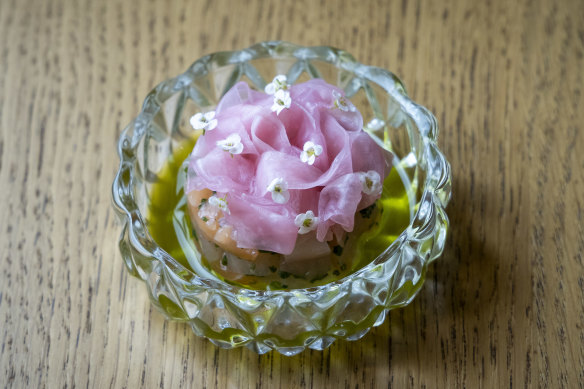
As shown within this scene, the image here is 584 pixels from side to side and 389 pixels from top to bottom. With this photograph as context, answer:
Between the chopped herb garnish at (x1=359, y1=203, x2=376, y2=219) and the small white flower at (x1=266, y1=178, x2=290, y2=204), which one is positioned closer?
the small white flower at (x1=266, y1=178, x2=290, y2=204)

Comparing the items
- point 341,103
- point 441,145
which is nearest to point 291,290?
point 341,103

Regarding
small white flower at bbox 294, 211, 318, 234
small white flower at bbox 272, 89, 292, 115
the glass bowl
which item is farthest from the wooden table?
small white flower at bbox 272, 89, 292, 115

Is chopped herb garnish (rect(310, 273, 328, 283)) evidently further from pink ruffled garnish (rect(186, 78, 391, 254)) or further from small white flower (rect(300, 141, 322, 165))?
small white flower (rect(300, 141, 322, 165))

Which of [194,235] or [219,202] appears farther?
[194,235]

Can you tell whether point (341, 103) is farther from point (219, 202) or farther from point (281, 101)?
point (219, 202)

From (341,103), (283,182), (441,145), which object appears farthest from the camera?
(441,145)

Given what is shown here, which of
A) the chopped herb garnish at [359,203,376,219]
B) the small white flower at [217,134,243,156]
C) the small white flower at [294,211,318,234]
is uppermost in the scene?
the small white flower at [217,134,243,156]

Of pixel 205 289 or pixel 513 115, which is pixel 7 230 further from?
pixel 513 115
